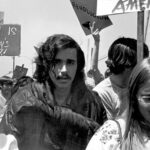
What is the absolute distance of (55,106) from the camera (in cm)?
238

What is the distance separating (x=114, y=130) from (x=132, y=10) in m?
1.30

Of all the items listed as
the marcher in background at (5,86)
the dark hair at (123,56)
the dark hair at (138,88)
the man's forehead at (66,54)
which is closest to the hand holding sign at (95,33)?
the dark hair at (123,56)

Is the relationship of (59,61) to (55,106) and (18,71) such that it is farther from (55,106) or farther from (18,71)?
(18,71)

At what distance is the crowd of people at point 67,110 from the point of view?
1695 mm

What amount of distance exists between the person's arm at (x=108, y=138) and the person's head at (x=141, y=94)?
82mm

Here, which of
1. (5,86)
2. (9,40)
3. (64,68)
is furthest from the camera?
(9,40)

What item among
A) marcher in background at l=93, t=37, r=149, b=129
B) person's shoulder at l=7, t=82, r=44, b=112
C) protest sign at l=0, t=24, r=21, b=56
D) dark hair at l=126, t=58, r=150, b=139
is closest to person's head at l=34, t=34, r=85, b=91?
person's shoulder at l=7, t=82, r=44, b=112

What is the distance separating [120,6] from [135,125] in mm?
1317

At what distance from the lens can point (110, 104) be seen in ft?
10.2

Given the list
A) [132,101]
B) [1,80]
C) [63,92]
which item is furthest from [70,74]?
[1,80]

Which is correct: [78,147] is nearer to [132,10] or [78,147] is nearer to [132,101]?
[132,101]

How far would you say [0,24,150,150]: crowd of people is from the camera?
5.56 ft

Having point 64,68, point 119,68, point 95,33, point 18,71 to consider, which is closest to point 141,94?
point 64,68

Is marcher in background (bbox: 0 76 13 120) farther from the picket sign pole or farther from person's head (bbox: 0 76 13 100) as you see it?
the picket sign pole
